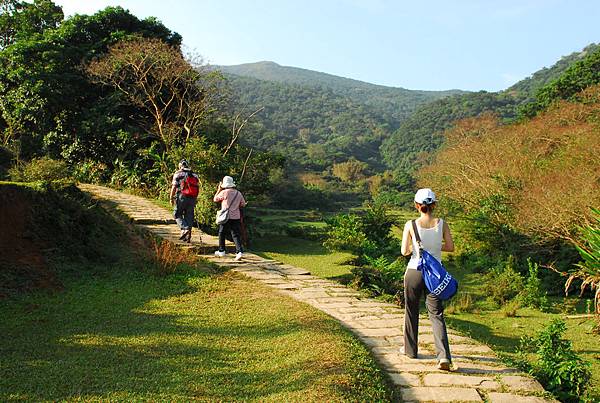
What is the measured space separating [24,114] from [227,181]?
1249 centimetres

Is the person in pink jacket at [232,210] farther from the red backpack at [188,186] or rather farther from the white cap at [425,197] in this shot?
the white cap at [425,197]

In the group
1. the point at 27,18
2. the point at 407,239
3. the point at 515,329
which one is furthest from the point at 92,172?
the point at 407,239

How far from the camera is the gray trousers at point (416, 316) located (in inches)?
163

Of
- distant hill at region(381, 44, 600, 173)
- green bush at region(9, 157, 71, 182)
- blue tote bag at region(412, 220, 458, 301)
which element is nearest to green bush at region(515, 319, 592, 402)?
blue tote bag at region(412, 220, 458, 301)

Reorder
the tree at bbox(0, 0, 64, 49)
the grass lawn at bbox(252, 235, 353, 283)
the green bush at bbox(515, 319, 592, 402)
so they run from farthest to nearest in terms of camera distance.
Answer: the tree at bbox(0, 0, 64, 49)
the grass lawn at bbox(252, 235, 353, 283)
the green bush at bbox(515, 319, 592, 402)

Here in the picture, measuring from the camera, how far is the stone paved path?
3755 millimetres

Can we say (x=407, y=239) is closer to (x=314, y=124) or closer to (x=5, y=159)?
(x=5, y=159)

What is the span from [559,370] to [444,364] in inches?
46.0

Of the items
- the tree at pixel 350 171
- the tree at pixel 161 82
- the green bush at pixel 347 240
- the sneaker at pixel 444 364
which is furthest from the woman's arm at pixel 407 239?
the tree at pixel 350 171

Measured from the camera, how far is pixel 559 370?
439 cm

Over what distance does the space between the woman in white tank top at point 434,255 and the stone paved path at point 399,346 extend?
0.23 metres

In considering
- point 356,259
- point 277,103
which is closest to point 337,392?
point 356,259

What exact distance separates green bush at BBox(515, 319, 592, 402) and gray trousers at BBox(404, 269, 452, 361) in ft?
2.80

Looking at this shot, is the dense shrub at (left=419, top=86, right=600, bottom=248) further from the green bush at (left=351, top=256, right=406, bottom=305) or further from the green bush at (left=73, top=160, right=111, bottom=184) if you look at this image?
the green bush at (left=73, top=160, right=111, bottom=184)
